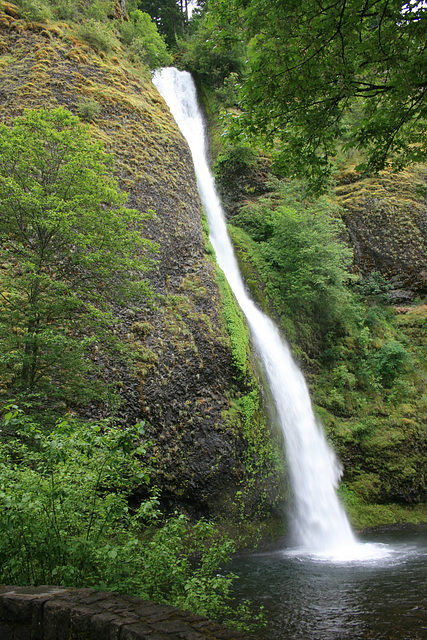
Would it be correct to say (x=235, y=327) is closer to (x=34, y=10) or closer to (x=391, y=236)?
(x=391, y=236)

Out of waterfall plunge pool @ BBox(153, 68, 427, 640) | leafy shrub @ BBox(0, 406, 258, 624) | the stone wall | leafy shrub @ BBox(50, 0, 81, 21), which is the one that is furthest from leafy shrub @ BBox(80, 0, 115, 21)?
the stone wall

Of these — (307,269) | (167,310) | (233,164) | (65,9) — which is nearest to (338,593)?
(167,310)

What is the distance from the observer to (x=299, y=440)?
36.3ft

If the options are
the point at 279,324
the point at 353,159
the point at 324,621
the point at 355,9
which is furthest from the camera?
the point at 353,159

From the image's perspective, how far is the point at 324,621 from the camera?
4.67 m

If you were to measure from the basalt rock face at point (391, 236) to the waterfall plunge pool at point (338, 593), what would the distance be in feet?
41.4

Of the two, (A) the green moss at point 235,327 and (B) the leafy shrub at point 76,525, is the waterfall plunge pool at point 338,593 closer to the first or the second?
(B) the leafy shrub at point 76,525

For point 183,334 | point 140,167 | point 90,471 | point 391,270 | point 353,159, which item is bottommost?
point 90,471

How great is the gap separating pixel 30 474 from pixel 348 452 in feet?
37.1

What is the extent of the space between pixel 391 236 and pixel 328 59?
16.3 meters

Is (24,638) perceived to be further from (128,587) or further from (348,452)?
(348,452)

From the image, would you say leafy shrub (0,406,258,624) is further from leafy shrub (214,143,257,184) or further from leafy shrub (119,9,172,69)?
leafy shrub (119,9,172,69)

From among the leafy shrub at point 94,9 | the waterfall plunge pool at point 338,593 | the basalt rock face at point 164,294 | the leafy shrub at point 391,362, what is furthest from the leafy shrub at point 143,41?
the waterfall plunge pool at point 338,593

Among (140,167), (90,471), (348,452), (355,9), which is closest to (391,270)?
(348,452)
